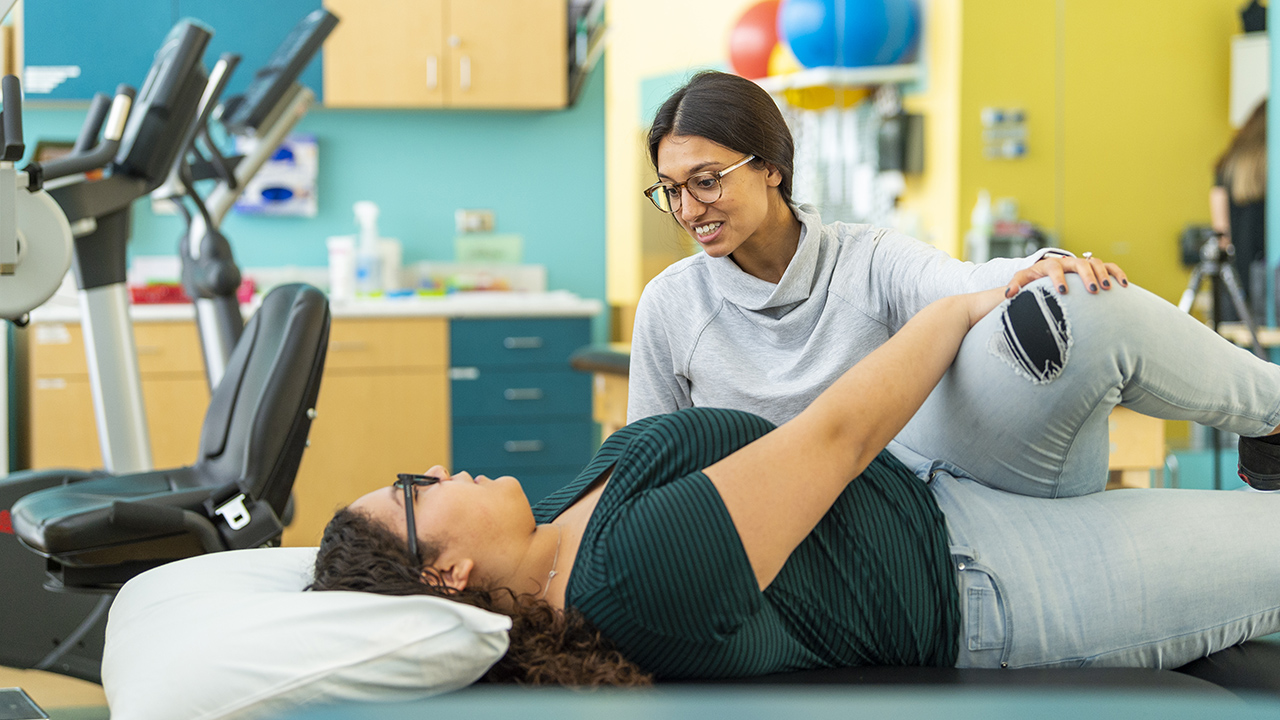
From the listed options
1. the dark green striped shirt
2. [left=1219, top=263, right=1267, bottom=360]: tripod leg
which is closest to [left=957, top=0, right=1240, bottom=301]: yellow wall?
[left=1219, top=263, right=1267, bottom=360]: tripod leg

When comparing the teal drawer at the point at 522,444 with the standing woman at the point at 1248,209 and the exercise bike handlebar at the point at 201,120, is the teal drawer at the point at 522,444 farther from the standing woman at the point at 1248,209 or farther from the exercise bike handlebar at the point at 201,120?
the standing woman at the point at 1248,209

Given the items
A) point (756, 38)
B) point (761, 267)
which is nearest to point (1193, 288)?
point (756, 38)

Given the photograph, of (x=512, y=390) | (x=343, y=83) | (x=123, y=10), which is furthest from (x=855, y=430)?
(x=123, y=10)

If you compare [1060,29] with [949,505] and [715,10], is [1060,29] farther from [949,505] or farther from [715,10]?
[949,505]

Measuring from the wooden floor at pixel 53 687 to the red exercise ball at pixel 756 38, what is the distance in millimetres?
3665

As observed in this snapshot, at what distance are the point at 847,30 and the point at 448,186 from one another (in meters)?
1.73

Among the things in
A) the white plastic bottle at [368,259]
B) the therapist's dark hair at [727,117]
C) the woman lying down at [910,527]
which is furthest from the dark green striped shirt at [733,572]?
the white plastic bottle at [368,259]

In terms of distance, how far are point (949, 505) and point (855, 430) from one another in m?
0.25

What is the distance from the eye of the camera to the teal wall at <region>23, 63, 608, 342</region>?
4020 mm

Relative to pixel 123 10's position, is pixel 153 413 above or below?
below

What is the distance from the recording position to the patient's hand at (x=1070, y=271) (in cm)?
104

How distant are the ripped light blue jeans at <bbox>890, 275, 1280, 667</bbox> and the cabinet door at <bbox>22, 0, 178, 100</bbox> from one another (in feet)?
11.6

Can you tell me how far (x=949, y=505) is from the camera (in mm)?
1135

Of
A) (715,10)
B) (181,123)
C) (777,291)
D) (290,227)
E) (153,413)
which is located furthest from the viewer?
(715,10)
